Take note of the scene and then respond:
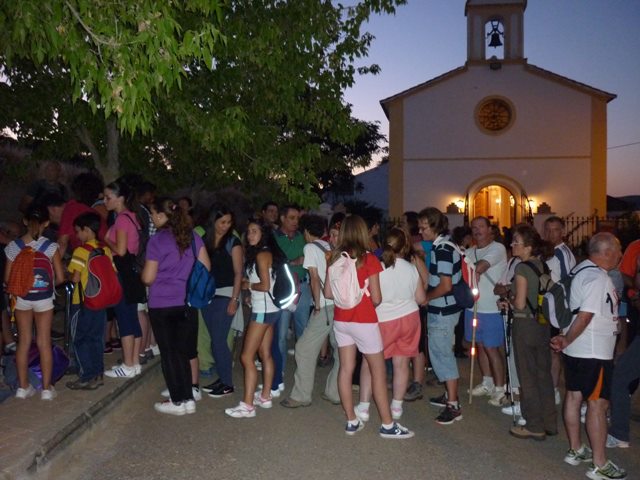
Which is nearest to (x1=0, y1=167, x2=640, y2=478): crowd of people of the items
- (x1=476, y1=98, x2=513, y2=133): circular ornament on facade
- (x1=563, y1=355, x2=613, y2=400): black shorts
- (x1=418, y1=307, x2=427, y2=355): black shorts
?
(x1=563, y1=355, x2=613, y2=400): black shorts

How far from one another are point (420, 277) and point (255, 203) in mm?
10382

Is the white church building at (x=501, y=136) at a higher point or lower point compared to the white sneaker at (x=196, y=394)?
higher

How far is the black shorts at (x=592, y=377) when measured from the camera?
177 inches

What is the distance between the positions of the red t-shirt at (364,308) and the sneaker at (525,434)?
1.62 metres

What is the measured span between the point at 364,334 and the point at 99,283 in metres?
2.74

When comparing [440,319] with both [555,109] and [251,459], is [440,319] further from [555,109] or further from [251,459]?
[555,109]

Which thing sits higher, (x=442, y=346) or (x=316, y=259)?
(x=316, y=259)

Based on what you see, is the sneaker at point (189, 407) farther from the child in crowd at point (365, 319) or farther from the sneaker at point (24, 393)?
the child in crowd at point (365, 319)

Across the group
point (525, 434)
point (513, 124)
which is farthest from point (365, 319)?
point (513, 124)

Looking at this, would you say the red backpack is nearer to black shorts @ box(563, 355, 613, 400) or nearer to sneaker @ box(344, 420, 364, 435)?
sneaker @ box(344, 420, 364, 435)

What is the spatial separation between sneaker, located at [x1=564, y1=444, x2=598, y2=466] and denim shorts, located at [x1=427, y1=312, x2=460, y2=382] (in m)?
1.34

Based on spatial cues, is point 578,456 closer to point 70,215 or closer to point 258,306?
point 258,306

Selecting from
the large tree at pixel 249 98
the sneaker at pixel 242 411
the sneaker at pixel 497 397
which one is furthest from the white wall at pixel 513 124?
the sneaker at pixel 242 411

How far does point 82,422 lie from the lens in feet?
17.6
